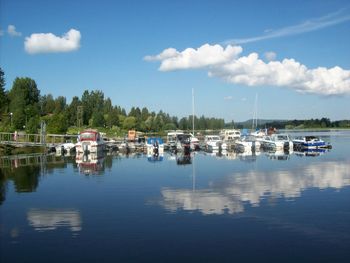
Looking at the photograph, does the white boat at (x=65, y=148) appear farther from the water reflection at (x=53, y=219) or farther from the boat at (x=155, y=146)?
the water reflection at (x=53, y=219)

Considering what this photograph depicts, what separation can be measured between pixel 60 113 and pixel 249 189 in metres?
Answer: 113

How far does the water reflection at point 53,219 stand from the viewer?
19.7m

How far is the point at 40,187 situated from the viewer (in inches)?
1284

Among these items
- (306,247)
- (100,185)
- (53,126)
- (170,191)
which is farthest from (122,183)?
(53,126)

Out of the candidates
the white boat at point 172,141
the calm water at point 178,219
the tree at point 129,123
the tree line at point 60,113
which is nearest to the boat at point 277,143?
the white boat at point 172,141

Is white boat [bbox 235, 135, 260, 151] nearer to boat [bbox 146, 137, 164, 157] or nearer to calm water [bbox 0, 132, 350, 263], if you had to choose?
boat [bbox 146, 137, 164, 157]

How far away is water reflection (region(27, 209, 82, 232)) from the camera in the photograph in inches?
774

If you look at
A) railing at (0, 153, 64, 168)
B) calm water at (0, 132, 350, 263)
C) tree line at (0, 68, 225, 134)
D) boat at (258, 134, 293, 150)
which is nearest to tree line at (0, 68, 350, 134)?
tree line at (0, 68, 225, 134)

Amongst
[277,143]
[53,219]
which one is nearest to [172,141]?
[277,143]

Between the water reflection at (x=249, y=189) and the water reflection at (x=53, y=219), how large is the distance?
5.34 meters

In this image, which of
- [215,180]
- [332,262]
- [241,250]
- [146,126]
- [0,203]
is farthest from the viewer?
[146,126]

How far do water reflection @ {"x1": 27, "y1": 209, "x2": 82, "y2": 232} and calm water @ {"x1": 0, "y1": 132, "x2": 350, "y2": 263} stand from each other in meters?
0.05

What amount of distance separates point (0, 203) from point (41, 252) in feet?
37.7

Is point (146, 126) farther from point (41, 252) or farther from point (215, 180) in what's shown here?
point (41, 252)
